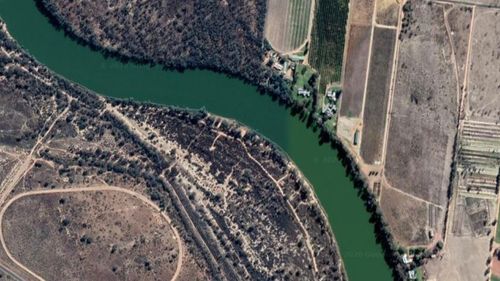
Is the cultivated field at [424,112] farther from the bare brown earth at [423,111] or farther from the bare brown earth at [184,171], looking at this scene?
the bare brown earth at [184,171]

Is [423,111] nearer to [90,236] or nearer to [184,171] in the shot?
[184,171]

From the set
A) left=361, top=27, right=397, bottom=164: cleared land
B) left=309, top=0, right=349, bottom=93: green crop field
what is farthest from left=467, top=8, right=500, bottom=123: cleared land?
left=309, top=0, right=349, bottom=93: green crop field

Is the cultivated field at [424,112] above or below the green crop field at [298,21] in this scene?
below

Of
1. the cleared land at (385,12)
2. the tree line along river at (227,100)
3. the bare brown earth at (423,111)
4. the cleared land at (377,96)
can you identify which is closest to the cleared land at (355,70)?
the cleared land at (377,96)

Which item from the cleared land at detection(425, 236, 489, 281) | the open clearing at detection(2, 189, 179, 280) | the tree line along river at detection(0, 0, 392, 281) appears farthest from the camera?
the tree line along river at detection(0, 0, 392, 281)

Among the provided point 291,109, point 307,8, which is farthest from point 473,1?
point 291,109

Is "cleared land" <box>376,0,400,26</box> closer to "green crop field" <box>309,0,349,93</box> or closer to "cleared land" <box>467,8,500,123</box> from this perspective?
"green crop field" <box>309,0,349,93</box>

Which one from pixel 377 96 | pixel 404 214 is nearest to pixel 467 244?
pixel 404 214
